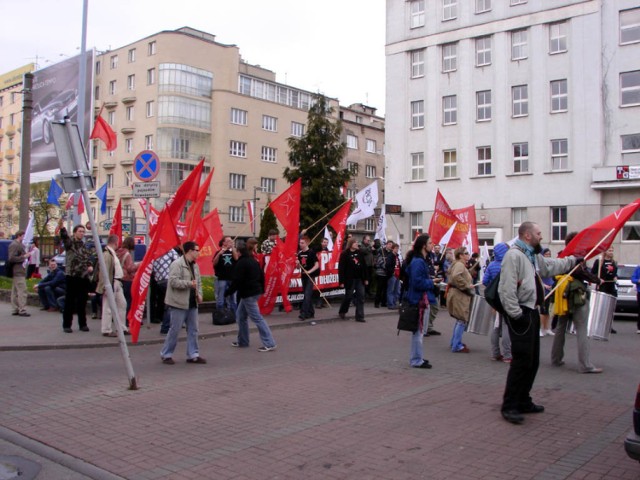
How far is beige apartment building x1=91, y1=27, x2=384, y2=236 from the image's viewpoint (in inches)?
2319

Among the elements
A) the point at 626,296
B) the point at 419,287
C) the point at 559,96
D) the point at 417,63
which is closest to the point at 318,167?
the point at 417,63

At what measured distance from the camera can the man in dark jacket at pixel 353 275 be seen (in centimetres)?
1521

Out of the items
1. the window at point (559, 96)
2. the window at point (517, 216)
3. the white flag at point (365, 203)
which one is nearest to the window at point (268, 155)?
the window at point (517, 216)

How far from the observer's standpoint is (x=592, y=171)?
114 feet

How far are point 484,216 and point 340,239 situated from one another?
22307mm

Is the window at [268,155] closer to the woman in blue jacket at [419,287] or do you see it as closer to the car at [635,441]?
the woman in blue jacket at [419,287]

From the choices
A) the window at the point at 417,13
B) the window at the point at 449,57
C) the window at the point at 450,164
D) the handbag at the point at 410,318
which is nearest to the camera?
the handbag at the point at 410,318

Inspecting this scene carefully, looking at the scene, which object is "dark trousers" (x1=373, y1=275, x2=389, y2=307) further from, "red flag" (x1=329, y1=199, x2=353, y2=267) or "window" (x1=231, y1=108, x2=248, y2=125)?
"window" (x1=231, y1=108, x2=248, y2=125)

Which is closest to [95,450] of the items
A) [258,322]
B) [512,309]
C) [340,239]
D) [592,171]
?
[512,309]

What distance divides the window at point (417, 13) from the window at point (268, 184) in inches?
1088

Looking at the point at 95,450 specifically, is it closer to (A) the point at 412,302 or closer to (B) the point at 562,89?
(A) the point at 412,302

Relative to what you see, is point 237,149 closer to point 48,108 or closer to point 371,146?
point 371,146

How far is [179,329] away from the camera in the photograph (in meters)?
9.59

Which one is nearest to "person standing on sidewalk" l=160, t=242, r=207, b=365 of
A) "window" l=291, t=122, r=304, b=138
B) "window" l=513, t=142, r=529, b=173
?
"window" l=513, t=142, r=529, b=173
